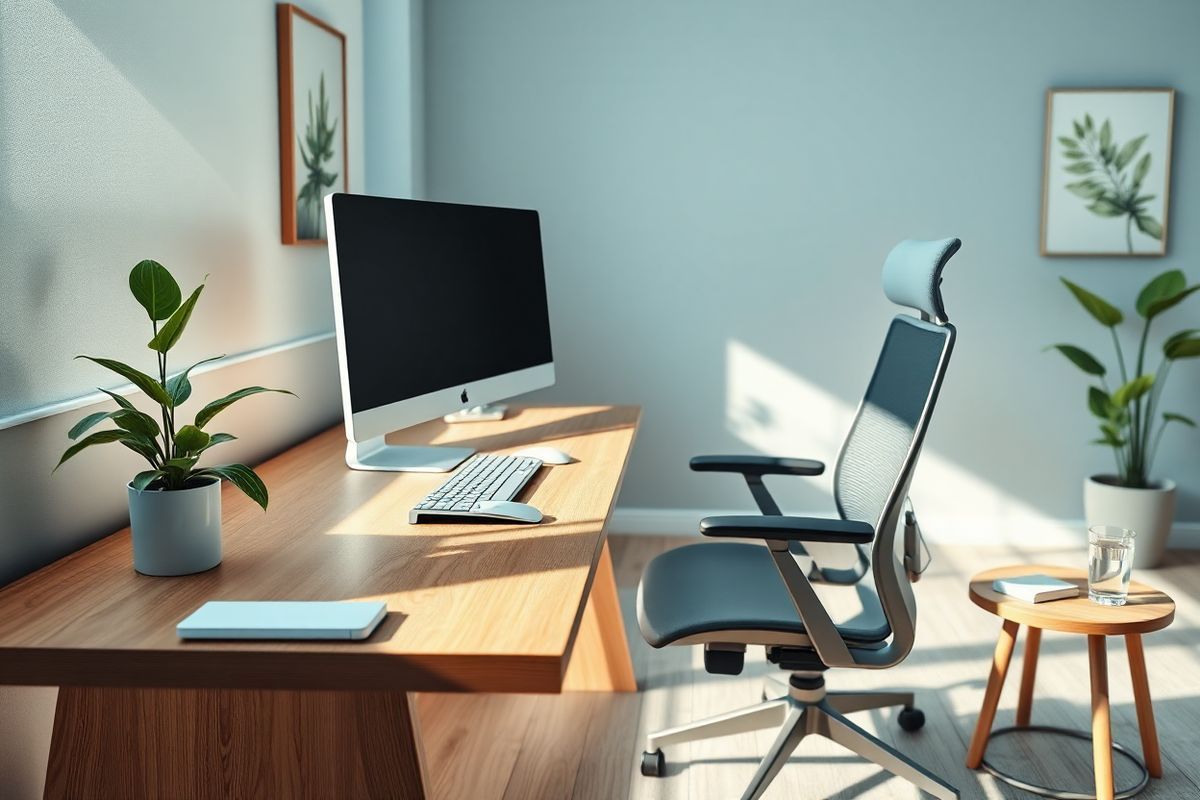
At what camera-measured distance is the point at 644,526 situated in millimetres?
4363

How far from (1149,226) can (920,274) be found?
2449mm

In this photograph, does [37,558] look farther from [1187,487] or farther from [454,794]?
[1187,487]

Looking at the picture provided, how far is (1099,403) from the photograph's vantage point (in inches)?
156

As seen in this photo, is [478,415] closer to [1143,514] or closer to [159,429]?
[159,429]

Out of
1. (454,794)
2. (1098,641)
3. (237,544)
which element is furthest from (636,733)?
(237,544)

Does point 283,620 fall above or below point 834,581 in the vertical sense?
above

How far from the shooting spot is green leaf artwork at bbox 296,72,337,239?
2855 mm

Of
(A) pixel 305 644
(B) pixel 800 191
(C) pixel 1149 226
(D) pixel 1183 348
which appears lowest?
(A) pixel 305 644

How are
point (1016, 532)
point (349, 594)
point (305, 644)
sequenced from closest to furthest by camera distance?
point (305, 644)
point (349, 594)
point (1016, 532)

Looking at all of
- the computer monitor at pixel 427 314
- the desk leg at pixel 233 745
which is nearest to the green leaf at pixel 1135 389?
the computer monitor at pixel 427 314

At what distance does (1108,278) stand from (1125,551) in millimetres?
2151

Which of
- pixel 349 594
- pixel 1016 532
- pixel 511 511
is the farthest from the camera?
pixel 1016 532

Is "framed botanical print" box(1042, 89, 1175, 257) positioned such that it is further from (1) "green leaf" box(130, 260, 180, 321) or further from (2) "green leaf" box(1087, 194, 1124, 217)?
(1) "green leaf" box(130, 260, 180, 321)

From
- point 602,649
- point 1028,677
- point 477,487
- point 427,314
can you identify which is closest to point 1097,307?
point 1028,677
